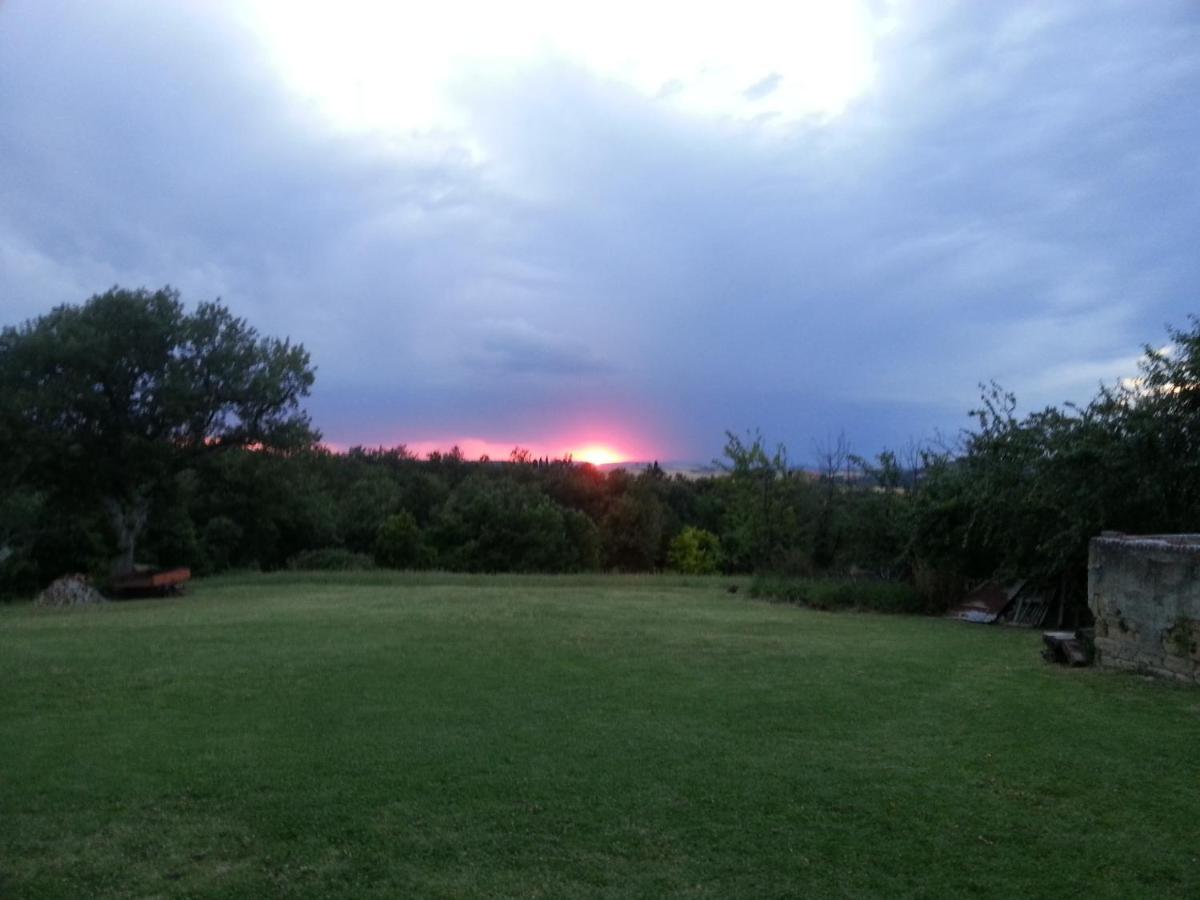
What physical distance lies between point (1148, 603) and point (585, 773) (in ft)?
23.0

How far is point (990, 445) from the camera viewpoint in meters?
18.6

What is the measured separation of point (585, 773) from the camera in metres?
6.29

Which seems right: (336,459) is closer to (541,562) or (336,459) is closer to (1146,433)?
(541,562)

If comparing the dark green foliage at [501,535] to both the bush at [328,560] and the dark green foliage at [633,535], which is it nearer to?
the dark green foliage at [633,535]

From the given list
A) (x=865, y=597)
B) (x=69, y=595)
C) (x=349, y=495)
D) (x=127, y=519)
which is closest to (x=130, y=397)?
(x=127, y=519)

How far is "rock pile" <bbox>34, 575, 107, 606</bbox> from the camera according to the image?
21922 mm

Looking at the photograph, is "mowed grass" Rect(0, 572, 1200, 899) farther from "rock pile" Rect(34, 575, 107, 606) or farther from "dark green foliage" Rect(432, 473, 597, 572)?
"dark green foliage" Rect(432, 473, 597, 572)

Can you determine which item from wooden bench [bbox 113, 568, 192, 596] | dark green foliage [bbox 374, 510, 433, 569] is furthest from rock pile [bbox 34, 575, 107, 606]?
dark green foliage [bbox 374, 510, 433, 569]

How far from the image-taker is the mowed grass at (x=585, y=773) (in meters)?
4.77

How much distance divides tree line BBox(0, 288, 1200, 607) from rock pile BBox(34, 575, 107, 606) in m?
4.69

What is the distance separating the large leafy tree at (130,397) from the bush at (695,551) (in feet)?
81.6

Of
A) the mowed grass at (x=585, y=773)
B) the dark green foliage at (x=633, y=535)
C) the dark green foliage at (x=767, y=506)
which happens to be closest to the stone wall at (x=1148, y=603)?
the mowed grass at (x=585, y=773)

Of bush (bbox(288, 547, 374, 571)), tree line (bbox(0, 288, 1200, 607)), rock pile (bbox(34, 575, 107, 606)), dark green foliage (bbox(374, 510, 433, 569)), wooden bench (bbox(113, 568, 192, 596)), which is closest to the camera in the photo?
tree line (bbox(0, 288, 1200, 607))

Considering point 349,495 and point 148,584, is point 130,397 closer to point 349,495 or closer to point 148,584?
point 148,584
